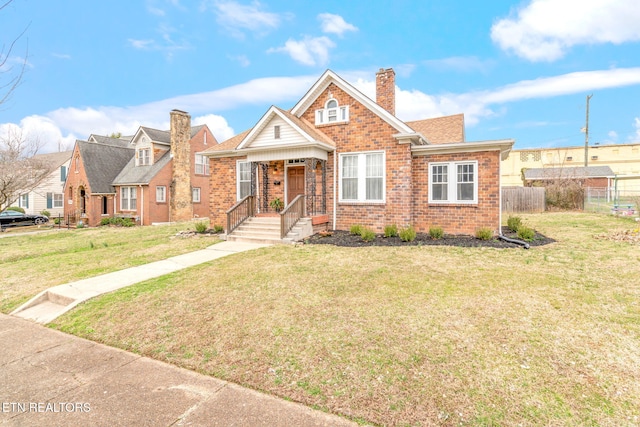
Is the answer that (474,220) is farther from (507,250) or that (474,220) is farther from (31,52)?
(31,52)

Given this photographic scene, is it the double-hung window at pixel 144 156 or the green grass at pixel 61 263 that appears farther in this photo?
the double-hung window at pixel 144 156

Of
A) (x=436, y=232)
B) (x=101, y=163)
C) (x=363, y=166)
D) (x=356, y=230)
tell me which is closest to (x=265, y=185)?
(x=363, y=166)

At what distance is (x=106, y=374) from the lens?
3.74m

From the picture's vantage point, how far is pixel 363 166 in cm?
1300

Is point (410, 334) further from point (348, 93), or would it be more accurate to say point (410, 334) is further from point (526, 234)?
point (348, 93)

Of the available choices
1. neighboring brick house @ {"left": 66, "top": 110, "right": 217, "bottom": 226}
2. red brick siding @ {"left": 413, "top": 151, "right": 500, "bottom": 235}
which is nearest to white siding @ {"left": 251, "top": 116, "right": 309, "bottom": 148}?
red brick siding @ {"left": 413, "top": 151, "right": 500, "bottom": 235}

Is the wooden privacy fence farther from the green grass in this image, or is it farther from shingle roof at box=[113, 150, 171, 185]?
shingle roof at box=[113, 150, 171, 185]

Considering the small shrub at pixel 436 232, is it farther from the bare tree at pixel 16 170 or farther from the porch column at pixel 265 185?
the bare tree at pixel 16 170

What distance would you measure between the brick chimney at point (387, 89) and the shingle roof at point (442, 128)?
7.53 ft

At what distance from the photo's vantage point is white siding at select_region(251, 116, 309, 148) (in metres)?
12.6

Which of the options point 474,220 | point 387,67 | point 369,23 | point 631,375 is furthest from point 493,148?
point 631,375

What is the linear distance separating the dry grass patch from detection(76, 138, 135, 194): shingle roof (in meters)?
24.8

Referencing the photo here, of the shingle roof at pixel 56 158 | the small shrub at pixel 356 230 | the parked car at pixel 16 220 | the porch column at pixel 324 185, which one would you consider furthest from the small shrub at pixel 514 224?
the shingle roof at pixel 56 158

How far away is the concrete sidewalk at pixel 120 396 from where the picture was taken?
2898 mm
